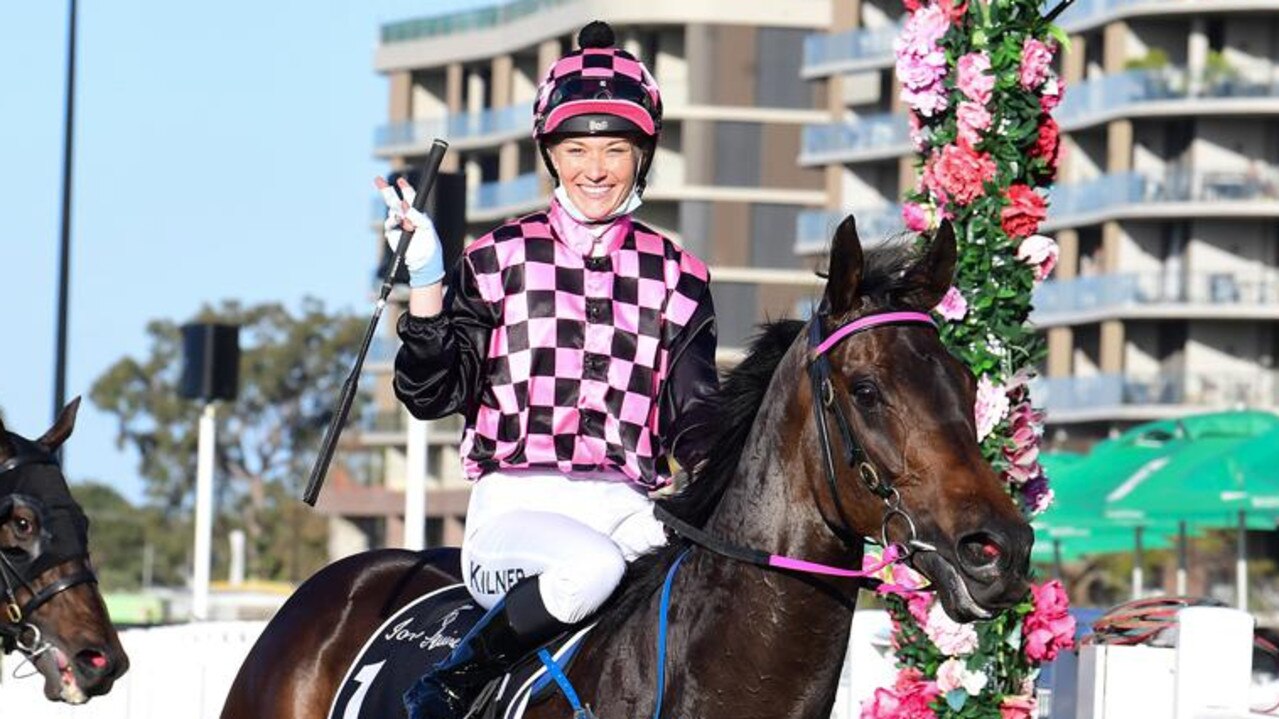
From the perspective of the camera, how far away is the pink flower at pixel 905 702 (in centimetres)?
909

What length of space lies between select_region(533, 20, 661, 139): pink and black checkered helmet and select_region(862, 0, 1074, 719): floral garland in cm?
276

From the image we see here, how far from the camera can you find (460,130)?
80.4 meters

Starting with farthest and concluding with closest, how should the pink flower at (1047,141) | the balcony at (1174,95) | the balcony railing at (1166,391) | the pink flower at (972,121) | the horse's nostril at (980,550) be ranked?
the balcony at (1174,95) → the balcony railing at (1166,391) → the pink flower at (1047,141) → the pink flower at (972,121) → the horse's nostril at (980,550)

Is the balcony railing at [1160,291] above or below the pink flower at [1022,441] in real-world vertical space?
above

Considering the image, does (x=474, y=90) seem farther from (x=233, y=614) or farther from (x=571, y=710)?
(x=571, y=710)

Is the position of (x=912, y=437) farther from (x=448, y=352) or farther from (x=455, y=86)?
(x=455, y=86)

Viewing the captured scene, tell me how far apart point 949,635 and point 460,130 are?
236 ft

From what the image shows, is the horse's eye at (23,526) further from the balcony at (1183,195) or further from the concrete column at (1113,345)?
the concrete column at (1113,345)

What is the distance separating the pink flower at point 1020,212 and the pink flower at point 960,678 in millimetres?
1446

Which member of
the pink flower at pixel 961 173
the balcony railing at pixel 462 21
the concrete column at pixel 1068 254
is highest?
the balcony railing at pixel 462 21

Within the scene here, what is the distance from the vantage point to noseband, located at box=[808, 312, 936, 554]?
212 inches

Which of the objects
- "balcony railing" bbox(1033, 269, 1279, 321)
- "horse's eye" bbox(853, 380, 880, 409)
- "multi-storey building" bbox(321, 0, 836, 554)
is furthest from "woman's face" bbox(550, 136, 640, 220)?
"multi-storey building" bbox(321, 0, 836, 554)

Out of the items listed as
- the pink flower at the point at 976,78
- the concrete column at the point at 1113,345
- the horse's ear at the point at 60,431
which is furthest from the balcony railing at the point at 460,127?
the pink flower at the point at 976,78

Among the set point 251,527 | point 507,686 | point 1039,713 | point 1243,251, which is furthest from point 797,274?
point 507,686
